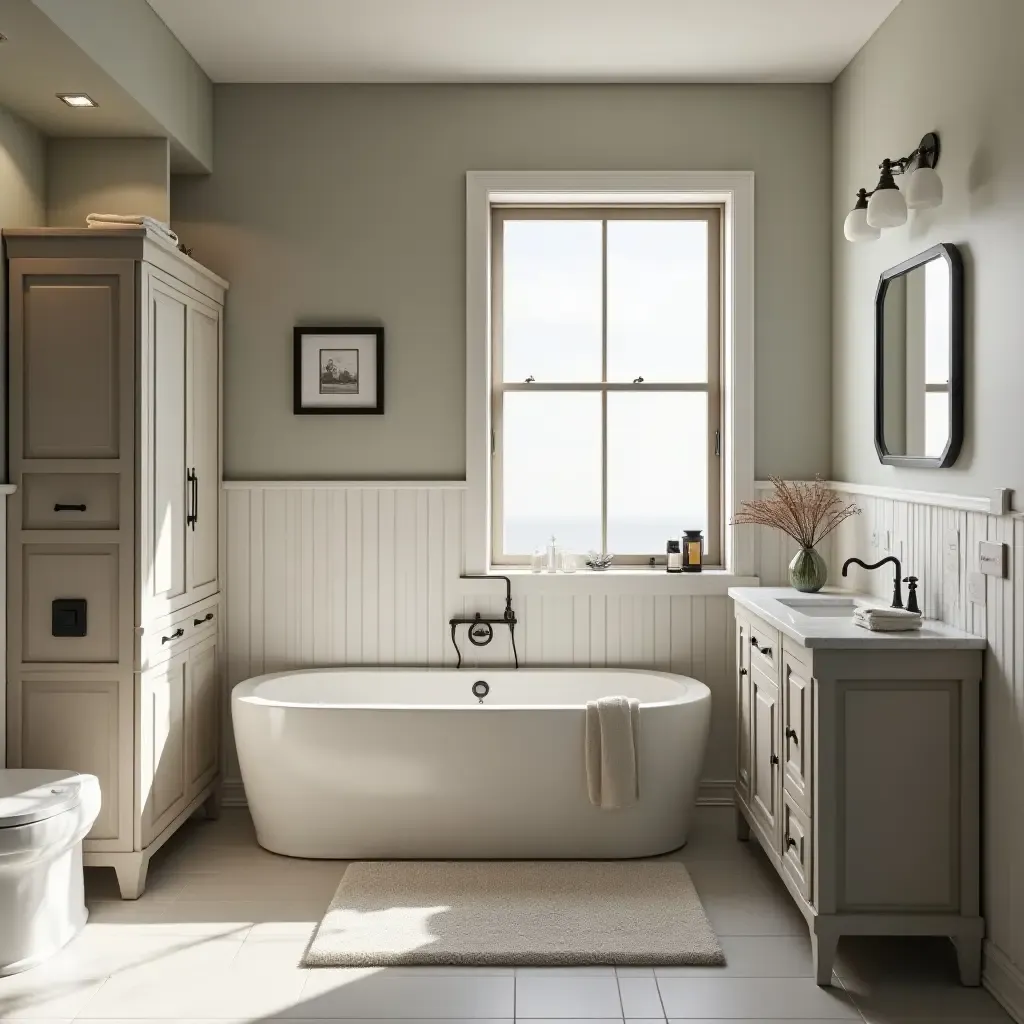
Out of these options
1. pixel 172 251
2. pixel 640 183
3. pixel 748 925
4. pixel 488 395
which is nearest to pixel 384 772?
pixel 748 925

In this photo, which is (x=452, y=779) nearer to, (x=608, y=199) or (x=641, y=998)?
(x=641, y=998)

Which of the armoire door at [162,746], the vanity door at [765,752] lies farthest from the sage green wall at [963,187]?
the armoire door at [162,746]

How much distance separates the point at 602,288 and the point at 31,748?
9.07 feet

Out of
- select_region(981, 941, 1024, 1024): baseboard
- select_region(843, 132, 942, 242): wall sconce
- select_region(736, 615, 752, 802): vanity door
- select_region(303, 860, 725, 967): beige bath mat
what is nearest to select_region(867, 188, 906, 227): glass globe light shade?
select_region(843, 132, 942, 242): wall sconce

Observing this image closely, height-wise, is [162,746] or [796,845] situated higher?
[162,746]

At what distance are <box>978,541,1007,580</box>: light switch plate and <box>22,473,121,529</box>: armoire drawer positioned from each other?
2566 mm

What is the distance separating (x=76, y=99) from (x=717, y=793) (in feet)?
11.3

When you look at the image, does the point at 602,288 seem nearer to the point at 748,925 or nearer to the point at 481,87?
the point at 481,87

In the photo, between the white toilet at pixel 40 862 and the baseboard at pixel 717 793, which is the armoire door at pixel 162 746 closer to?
the white toilet at pixel 40 862

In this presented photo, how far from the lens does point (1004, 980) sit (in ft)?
8.77

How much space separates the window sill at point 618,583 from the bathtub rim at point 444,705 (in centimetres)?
32

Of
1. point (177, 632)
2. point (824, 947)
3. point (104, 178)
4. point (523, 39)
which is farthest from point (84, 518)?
point (824, 947)

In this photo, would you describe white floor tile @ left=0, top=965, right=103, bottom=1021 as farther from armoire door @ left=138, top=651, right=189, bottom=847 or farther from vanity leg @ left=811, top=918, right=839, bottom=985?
vanity leg @ left=811, top=918, right=839, bottom=985

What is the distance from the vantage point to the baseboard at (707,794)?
168 inches
